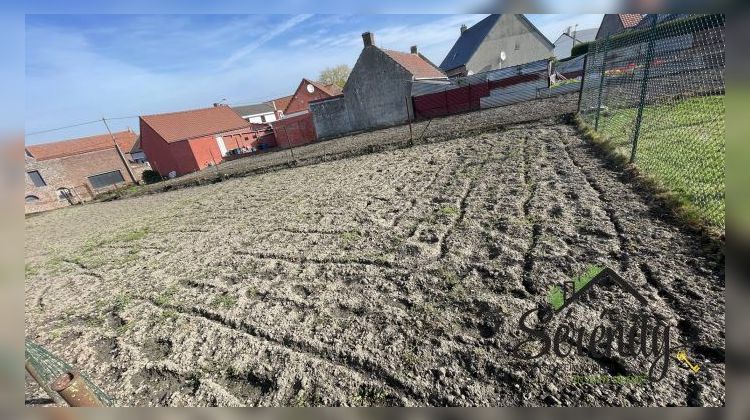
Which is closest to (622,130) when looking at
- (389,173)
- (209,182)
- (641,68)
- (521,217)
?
(641,68)

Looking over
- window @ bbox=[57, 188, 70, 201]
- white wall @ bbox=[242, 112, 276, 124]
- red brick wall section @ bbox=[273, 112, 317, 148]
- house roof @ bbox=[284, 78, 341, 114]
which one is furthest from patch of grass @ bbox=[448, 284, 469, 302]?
white wall @ bbox=[242, 112, 276, 124]

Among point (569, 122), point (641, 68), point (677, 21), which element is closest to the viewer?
point (677, 21)

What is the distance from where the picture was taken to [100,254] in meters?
6.94

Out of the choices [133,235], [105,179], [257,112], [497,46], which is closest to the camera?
[133,235]

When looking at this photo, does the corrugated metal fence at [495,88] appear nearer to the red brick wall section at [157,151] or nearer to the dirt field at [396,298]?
the dirt field at [396,298]

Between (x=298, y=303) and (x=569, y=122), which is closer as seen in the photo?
(x=298, y=303)

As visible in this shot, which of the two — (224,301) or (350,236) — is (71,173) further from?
(350,236)

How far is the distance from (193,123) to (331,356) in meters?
31.0

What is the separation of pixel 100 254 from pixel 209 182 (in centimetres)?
819

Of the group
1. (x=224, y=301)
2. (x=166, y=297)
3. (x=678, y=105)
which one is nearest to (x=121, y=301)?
(x=166, y=297)

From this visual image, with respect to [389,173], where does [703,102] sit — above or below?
above

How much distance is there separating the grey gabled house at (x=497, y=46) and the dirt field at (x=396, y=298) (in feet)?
101

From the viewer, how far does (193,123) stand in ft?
91.8

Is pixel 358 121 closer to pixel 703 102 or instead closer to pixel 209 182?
pixel 209 182
